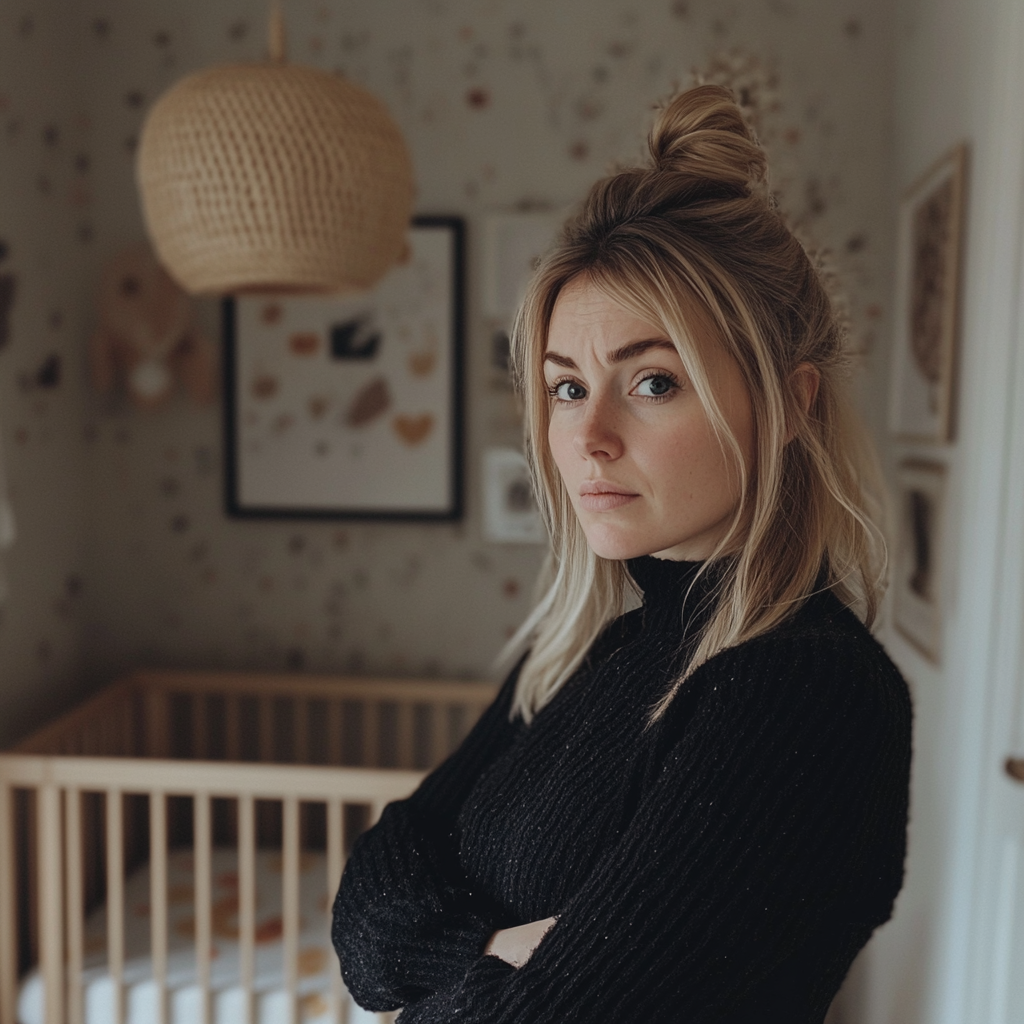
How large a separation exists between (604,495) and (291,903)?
120 cm

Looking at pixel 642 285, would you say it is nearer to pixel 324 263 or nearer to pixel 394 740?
pixel 324 263

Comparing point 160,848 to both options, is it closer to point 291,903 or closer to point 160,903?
point 160,903

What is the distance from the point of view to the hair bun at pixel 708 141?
0.83m

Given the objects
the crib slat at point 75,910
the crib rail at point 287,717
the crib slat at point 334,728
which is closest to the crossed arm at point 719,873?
the crib slat at point 75,910

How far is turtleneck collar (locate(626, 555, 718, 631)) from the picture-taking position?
0.86 metres

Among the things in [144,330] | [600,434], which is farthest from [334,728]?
[600,434]

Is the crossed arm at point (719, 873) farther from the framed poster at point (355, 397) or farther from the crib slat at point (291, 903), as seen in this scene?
the framed poster at point (355, 397)

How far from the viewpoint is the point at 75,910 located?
1.74 meters

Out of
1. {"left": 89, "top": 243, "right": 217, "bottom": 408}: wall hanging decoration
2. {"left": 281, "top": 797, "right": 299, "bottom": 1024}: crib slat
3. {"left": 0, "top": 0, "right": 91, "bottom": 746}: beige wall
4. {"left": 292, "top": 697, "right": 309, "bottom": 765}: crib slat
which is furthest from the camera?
{"left": 292, "top": 697, "right": 309, "bottom": 765}: crib slat

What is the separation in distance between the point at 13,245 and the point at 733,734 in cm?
209

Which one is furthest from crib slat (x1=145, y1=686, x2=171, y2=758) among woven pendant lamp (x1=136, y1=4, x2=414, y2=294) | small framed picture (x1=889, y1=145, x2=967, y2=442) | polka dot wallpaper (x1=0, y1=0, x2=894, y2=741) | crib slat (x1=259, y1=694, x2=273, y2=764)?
small framed picture (x1=889, y1=145, x2=967, y2=442)

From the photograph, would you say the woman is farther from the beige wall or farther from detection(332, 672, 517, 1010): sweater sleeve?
the beige wall

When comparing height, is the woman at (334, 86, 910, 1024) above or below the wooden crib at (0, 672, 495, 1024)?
above

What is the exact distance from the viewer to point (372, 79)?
2.37m
